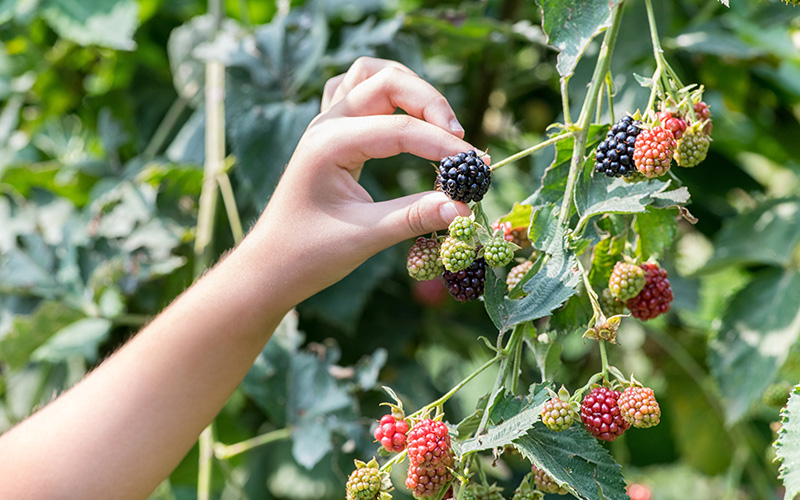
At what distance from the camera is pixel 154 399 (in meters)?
0.66

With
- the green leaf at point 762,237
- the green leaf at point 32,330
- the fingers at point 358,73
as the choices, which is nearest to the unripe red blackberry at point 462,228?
the fingers at point 358,73

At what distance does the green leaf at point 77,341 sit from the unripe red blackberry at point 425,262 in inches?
27.1

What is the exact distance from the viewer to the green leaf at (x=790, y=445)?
482mm

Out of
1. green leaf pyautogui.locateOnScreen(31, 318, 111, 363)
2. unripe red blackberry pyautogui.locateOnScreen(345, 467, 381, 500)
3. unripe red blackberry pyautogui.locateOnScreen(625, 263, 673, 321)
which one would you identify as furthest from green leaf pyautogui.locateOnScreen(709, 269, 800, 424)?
green leaf pyautogui.locateOnScreen(31, 318, 111, 363)

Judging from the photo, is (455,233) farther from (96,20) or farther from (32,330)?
(96,20)

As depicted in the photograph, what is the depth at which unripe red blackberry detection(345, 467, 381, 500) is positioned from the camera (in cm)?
49

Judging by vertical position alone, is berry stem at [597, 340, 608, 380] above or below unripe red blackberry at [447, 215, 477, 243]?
below

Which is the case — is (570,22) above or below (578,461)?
above

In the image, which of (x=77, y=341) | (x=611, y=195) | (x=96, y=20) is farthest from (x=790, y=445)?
(x=96, y=20)

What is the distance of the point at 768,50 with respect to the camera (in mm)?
998

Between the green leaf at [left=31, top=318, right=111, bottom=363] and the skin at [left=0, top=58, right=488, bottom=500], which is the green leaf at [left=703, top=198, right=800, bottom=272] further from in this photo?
the green leaf at [left=31, top=318, right=111, bottom=363]

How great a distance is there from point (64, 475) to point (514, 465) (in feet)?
2.77

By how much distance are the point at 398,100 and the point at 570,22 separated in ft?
0.54

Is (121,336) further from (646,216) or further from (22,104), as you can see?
(646,216)
